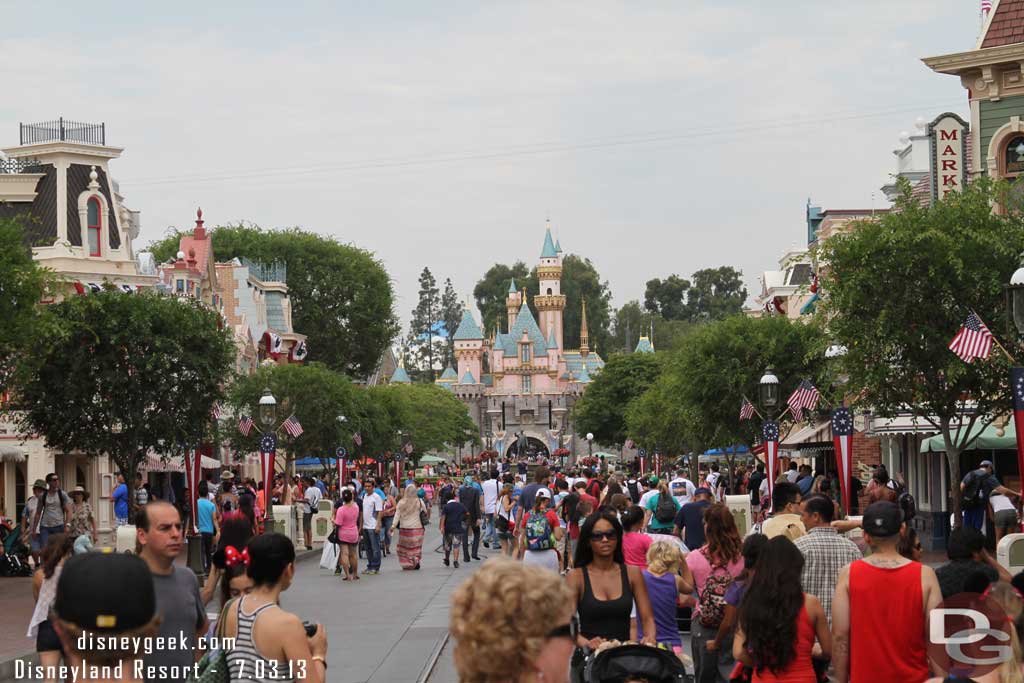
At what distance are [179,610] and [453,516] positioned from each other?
23466 millimetres

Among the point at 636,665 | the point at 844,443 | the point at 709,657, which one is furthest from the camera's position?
the point at 844,443

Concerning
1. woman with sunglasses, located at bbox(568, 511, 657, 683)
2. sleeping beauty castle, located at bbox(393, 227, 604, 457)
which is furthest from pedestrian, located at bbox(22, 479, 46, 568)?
sleeping beauty castle, located at bbox(393, 227, 604, 457)

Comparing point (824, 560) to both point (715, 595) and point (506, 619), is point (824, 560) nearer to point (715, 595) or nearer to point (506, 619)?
point (715, 595)

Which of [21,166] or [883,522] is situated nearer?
[883,522]

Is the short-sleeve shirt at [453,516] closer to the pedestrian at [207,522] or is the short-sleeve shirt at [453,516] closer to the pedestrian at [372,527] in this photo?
the pedestrian at [372,527]

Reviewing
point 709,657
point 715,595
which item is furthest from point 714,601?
point 709,657

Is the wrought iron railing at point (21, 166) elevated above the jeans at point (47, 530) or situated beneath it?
elevated above

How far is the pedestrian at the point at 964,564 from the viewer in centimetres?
877

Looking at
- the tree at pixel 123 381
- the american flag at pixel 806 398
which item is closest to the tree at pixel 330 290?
the tree at pixel 123 381

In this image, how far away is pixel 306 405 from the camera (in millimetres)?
58062

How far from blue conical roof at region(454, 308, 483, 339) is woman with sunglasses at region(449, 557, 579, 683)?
178243 millimetres

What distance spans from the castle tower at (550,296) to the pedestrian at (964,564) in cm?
17720

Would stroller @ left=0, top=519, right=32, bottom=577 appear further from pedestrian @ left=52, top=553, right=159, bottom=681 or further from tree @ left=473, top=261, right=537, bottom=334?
tree @ left=473, top=261, right=537, bottom=334

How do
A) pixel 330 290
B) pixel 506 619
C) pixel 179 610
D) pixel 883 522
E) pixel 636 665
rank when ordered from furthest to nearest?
pixel 330 290
pixel 636 665
pixel 883 522
pixel 179 610
pixel 506 619
